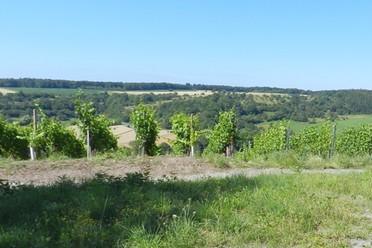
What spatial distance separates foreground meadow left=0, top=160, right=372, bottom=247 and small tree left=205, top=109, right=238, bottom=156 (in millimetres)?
12227

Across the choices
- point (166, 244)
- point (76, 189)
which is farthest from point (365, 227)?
point (76, 189)

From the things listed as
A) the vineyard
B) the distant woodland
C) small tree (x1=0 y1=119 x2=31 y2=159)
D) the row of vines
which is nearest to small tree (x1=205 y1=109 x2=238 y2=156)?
the vineyard

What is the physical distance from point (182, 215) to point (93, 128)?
552 inches

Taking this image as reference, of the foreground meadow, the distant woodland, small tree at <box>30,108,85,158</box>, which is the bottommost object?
the distant woodland

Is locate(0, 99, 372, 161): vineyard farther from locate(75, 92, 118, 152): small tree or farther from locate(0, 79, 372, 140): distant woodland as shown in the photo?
locate(0, 79, 372, 140): distant woodland

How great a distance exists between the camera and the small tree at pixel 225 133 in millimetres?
19625

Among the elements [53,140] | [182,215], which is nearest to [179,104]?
[53,140]

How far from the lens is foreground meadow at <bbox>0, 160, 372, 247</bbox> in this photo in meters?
4.40

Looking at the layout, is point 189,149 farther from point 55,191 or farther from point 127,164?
point 55,191

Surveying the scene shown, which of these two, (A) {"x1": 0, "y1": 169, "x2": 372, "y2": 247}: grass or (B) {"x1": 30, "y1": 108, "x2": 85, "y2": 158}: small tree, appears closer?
(A) {"x1": 0, "y1": 169, "x2": 372, "y2": 247}: grass

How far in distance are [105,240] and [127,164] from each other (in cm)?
760

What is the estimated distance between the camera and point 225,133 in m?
19.6

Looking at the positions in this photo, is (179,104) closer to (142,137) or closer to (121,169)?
(142,137)

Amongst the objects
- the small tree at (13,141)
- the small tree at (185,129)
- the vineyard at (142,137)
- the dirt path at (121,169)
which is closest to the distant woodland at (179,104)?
the vineyard at (142,137)
